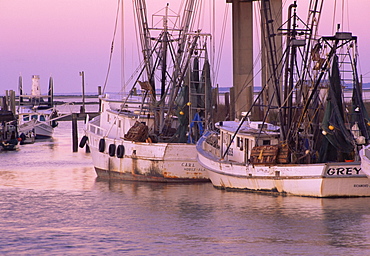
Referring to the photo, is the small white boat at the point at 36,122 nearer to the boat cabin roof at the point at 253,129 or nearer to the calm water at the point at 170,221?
the calm water at the point at 170,221

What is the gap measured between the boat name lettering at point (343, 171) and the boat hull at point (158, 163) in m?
7.78

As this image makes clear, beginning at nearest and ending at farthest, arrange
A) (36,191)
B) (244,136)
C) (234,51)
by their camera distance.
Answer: (244,136) < (36,191) < (234,51)

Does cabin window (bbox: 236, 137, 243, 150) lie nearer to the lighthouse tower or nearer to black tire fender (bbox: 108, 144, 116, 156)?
black tire fender (bbox: 108, 144, 116, 156)

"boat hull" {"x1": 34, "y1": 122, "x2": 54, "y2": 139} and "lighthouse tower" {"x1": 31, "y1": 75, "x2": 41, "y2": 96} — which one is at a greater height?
"lighthouse tower" {"x1": 31, "y1": 75, "x2": 41, "y2": 96}

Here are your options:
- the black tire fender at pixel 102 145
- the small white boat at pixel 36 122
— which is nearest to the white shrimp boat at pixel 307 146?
the black tire fender at pixel 102 145

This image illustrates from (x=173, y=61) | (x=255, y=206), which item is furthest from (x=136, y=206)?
(x=173, y=61)

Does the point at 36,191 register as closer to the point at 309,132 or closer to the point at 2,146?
the point at 309,132

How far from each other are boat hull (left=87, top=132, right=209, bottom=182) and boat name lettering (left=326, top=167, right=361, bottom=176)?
25.5ft

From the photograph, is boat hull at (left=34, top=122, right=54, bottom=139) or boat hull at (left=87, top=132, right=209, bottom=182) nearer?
boat hull at (left=87, top=132, right=209, bottom=182)

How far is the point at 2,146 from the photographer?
5275cm

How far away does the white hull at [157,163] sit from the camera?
30.9 metres

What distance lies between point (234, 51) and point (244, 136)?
58.7 ft

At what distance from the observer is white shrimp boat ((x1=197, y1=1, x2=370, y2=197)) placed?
977 inches

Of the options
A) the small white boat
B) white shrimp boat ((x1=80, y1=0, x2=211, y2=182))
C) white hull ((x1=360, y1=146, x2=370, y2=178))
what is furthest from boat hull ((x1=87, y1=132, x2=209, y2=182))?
the small white boat
